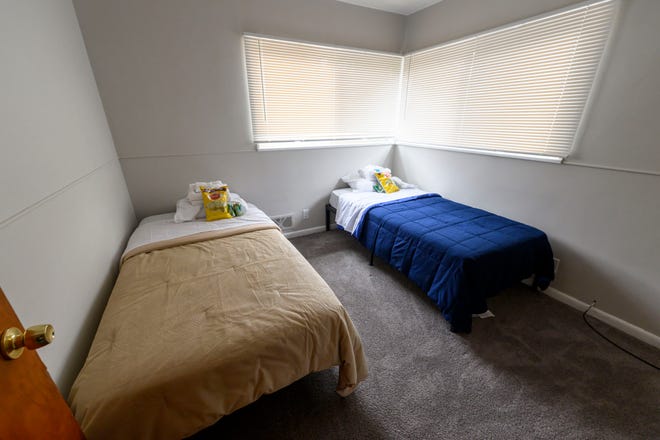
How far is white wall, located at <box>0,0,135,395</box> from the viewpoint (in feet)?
2.89

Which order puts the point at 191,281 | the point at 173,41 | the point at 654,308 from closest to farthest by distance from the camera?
1. the point at 191,281
2. the point at 654,308
3. the point at 173,41

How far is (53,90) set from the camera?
51.4 inches

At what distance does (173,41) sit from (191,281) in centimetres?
195

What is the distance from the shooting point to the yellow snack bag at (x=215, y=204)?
87.9 inches

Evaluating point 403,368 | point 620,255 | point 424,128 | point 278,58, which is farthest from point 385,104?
point 403,368

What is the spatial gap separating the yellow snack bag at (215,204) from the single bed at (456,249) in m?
1.23

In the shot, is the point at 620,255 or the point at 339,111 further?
the point at 339,111

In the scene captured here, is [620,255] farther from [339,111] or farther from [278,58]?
[278,58]

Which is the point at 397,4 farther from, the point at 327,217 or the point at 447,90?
the point at 327,217

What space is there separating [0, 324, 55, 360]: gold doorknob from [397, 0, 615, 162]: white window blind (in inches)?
109

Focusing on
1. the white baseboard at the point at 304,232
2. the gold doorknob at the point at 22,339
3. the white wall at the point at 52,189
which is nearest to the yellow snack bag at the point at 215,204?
the white wall at the point at 52,189

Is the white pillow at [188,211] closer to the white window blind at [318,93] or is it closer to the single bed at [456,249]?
the white window blind at [318,93]

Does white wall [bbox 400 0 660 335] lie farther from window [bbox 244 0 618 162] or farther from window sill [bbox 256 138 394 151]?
window sill [bbox 256 138 394 151]

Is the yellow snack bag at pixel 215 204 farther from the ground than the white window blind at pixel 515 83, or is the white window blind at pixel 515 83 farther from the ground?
the white window blind at pixel 515 83
